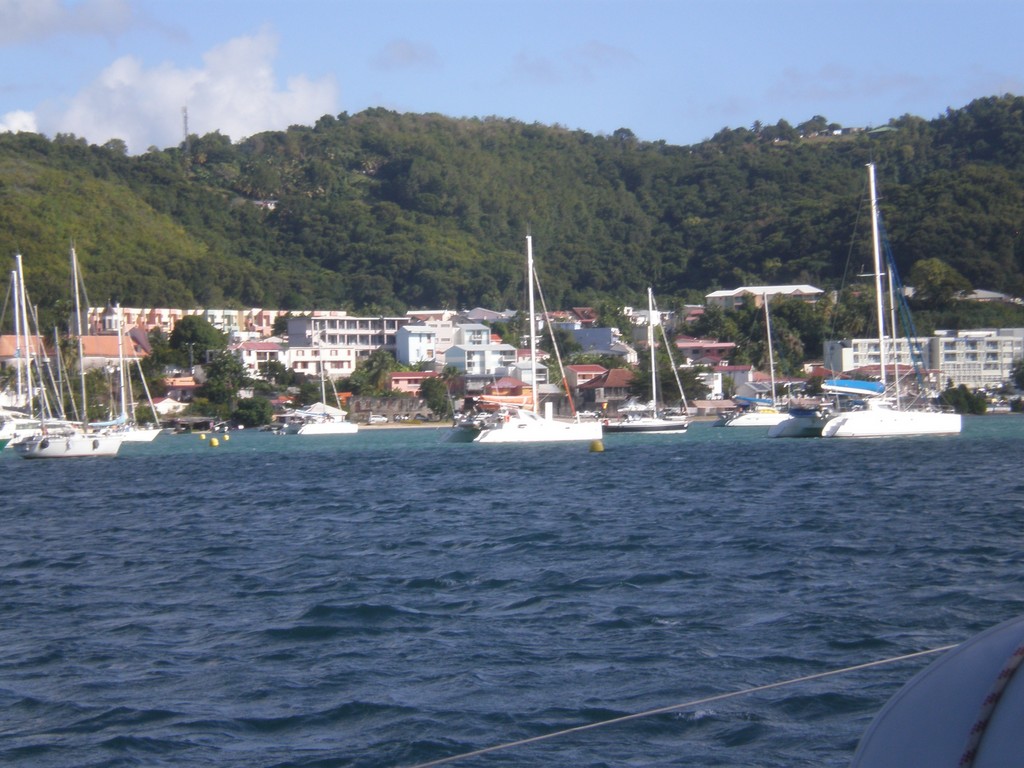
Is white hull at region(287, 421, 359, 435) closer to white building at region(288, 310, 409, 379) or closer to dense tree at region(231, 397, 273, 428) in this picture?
dense tree at region(231, 397, 273, 428)

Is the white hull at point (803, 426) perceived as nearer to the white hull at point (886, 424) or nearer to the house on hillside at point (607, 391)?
the white hull at point (886, 424)

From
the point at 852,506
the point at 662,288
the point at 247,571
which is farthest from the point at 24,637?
the point at 662,288

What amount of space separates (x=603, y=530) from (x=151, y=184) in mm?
121993

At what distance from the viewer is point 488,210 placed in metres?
153

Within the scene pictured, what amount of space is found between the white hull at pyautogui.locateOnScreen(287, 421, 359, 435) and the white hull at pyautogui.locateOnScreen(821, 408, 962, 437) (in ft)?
99.0

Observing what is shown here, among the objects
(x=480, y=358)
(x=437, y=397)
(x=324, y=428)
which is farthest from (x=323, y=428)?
(x=480, y=358)

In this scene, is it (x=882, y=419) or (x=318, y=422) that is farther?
(x=318, y=422)

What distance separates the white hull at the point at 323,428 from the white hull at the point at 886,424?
3019 centimetres

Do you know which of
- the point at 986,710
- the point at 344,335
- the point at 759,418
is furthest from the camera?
the point at 344,335

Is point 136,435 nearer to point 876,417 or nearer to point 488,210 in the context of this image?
point 876,417

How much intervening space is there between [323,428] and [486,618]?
2053 inches

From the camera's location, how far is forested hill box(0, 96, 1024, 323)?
98.3 metres

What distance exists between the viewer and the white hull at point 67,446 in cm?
3866

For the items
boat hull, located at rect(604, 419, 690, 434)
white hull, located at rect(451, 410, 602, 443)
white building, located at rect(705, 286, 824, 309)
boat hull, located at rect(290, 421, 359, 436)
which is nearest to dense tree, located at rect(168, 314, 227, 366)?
boat hull, located at rect(290, 421, 359, 436)
